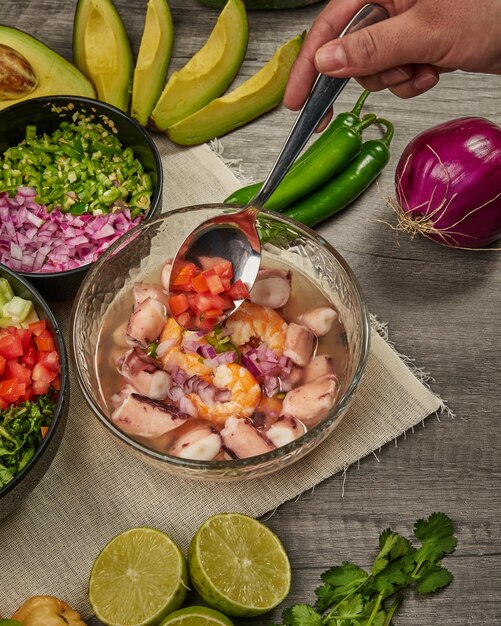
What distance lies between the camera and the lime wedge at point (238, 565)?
6.70 feet

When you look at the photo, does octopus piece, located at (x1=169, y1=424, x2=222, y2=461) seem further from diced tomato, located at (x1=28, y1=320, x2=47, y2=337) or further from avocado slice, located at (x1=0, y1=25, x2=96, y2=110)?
avocado slice, located at (x1=0, y1=25, x2=96, y2=110)

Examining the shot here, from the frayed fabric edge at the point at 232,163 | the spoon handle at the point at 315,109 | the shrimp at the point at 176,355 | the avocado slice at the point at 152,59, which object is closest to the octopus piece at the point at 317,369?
the shrimp at the point at 176,355

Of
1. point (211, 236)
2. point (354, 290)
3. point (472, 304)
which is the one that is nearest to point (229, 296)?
point (211, 236)

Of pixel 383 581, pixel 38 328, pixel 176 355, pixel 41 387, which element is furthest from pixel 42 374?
pixel 383 581

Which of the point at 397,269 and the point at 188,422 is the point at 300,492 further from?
the point at 397,269

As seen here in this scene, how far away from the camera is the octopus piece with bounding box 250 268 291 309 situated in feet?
7.64

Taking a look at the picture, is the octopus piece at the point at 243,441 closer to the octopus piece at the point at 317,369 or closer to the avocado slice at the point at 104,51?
the octopus piece at the point at 317,369

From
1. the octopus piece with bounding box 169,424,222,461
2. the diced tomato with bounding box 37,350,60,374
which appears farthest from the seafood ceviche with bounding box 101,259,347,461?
the diced tomato with bounding box 37,350,60,374

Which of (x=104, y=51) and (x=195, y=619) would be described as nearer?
(x=195, y=619)

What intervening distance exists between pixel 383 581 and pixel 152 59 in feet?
6.09

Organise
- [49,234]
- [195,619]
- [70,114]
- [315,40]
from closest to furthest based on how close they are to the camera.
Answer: [195,619]
[315,40]
[49,234]
[70,114]

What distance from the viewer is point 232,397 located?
2150mm

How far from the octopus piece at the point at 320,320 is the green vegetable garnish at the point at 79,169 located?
25.9 inches

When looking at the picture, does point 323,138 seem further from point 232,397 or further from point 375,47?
point 232,397
